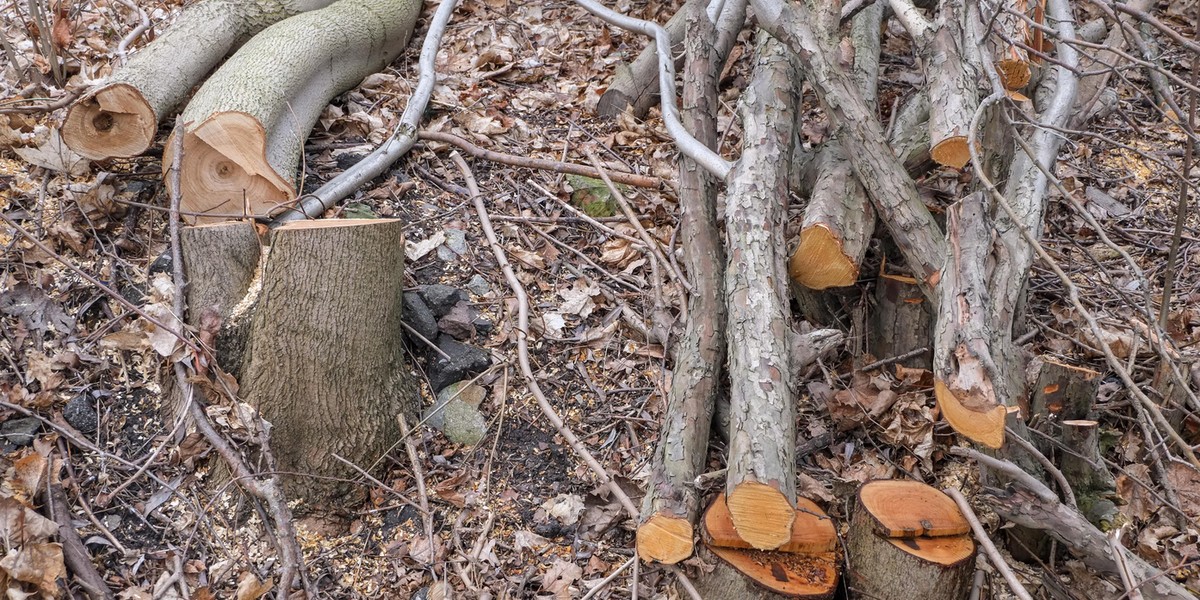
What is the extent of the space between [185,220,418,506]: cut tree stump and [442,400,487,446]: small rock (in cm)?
28

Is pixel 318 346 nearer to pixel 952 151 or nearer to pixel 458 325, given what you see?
pixel 458 325

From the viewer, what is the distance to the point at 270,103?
153 inches

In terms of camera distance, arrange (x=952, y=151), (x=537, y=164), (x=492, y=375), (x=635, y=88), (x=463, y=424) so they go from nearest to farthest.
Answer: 1. (x=952, y=151)
2. (x=463, y=424)
3. (x=492, y=375)
4. (x=537, y=164)
5. (x=635, y=88)

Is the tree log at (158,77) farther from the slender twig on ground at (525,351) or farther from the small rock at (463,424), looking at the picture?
the small rock at (463,424)

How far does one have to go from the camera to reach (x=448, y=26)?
18.6ft

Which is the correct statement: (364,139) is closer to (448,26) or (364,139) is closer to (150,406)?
(448,26)

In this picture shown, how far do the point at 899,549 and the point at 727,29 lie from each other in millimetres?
3045

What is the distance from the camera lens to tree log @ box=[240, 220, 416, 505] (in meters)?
3.23

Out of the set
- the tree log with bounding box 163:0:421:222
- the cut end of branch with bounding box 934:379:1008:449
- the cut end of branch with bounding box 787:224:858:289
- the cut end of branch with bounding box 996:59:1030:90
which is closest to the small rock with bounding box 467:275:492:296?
the tree log with bounding box 163:0:421:222

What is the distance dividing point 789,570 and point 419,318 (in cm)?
197

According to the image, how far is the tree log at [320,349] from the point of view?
3.23 m

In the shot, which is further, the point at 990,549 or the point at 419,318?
the point at 419,318

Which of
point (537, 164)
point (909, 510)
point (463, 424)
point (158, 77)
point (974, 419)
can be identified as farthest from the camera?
point (537, 164)

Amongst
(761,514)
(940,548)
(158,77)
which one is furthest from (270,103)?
(940,548)
